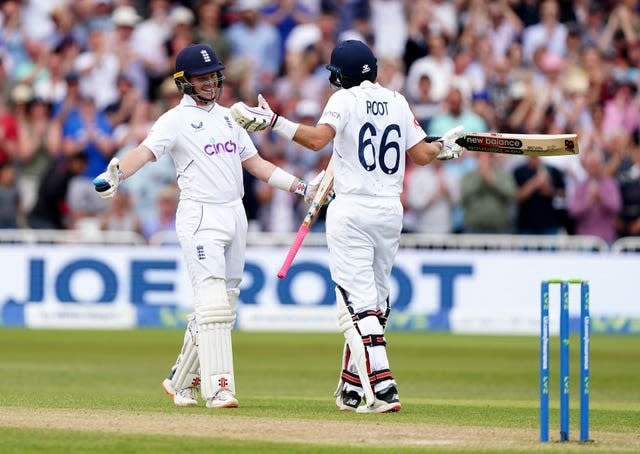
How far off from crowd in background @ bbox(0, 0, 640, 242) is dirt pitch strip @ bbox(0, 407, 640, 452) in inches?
378

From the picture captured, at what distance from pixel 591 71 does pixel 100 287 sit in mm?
7202

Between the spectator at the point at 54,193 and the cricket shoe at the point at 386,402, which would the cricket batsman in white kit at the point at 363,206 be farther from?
the spectator at the point at 54,193

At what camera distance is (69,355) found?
15.1 meters

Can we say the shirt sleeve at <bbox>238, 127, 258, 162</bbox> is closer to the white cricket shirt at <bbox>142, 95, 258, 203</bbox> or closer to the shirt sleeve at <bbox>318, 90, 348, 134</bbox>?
the white cricket shirt at <bbox>142, 95, 258, 203</bbox>

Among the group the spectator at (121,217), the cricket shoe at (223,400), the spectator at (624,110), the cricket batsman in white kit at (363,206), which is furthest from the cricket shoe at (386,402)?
the spectator at (624,110)

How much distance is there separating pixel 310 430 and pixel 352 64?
7.95 ft

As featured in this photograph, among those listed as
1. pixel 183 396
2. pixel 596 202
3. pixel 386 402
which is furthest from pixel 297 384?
pixel 596 202

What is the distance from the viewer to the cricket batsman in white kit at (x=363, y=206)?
8742mm

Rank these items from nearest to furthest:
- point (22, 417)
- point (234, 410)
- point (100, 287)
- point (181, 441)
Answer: point (181, 441) < point (22, 417) < point (234, 410) < point (100, 287)

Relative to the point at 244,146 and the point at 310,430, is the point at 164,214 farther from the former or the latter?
the point at 310,430

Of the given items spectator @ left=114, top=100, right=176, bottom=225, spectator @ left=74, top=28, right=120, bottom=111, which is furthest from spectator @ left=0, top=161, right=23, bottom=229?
spectator @ left=74, top=28, right=120, bottom=111

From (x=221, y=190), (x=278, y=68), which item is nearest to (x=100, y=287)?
(x=278, y=68)

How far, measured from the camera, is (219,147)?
29.7 feet

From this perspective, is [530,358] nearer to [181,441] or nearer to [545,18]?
[545,18]
